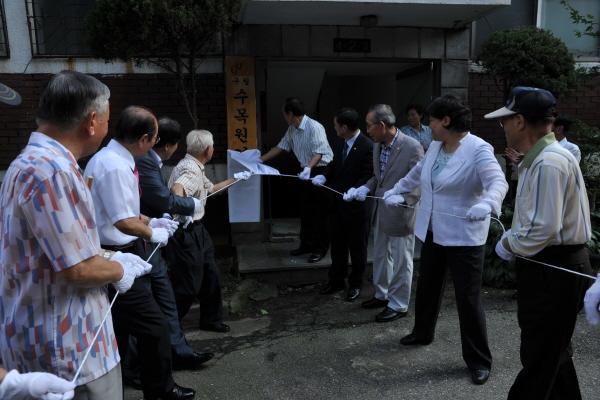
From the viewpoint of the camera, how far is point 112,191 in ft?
8.65

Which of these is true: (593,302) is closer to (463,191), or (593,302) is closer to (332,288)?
(463,191)

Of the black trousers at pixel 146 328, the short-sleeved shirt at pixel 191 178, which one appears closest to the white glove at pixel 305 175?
the short-sleeved shirt at pixel 191 178

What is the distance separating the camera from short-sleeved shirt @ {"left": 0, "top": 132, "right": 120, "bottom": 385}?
1603 mm

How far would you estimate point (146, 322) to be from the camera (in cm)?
281

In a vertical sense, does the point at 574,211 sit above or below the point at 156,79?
below

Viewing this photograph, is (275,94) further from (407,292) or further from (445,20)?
(407,292)

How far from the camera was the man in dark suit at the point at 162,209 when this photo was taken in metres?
3.29

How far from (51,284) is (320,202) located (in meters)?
4.31

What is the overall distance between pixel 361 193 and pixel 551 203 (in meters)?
2.30

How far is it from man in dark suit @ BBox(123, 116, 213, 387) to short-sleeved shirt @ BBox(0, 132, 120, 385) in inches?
55.7

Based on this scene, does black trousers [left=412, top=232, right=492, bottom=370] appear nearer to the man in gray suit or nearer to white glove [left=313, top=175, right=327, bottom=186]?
the man in gray suit

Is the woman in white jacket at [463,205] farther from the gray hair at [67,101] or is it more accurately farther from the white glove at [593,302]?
the gray hair at [67,101]

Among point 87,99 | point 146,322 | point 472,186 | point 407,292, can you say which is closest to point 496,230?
point 407,292

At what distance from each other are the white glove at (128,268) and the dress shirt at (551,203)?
1.96 meters
